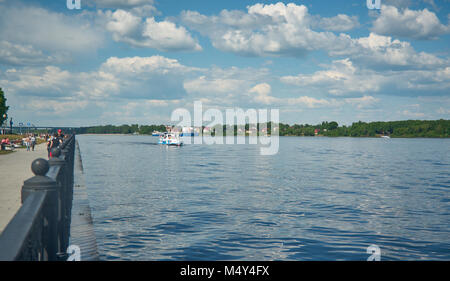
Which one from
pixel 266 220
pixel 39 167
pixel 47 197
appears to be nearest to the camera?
pixel 47 197

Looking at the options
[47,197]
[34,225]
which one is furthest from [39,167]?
[34,225]

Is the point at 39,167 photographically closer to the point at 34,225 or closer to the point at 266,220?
the point at 34,225

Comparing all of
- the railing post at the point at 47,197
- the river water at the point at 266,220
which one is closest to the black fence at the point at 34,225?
the railing post at the point at 47,197

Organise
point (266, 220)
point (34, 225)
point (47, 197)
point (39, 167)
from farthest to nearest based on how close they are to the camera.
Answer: point (266, 220), point (39, 167), point (47, 197), point (34, 225)

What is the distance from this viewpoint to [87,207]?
17828 mm

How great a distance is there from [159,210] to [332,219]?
751 centimetres

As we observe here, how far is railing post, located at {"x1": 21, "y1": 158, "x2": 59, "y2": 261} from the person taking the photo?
17.6 ft

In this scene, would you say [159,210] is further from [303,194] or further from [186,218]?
[303,194]

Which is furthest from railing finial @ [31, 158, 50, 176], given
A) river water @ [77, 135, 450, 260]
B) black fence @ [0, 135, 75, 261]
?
river water @ [77, 135, 450, 260]

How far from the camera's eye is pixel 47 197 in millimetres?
5391

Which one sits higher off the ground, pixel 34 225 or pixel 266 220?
pixel 34 225

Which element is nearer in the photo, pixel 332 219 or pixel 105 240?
pixel 105 240
